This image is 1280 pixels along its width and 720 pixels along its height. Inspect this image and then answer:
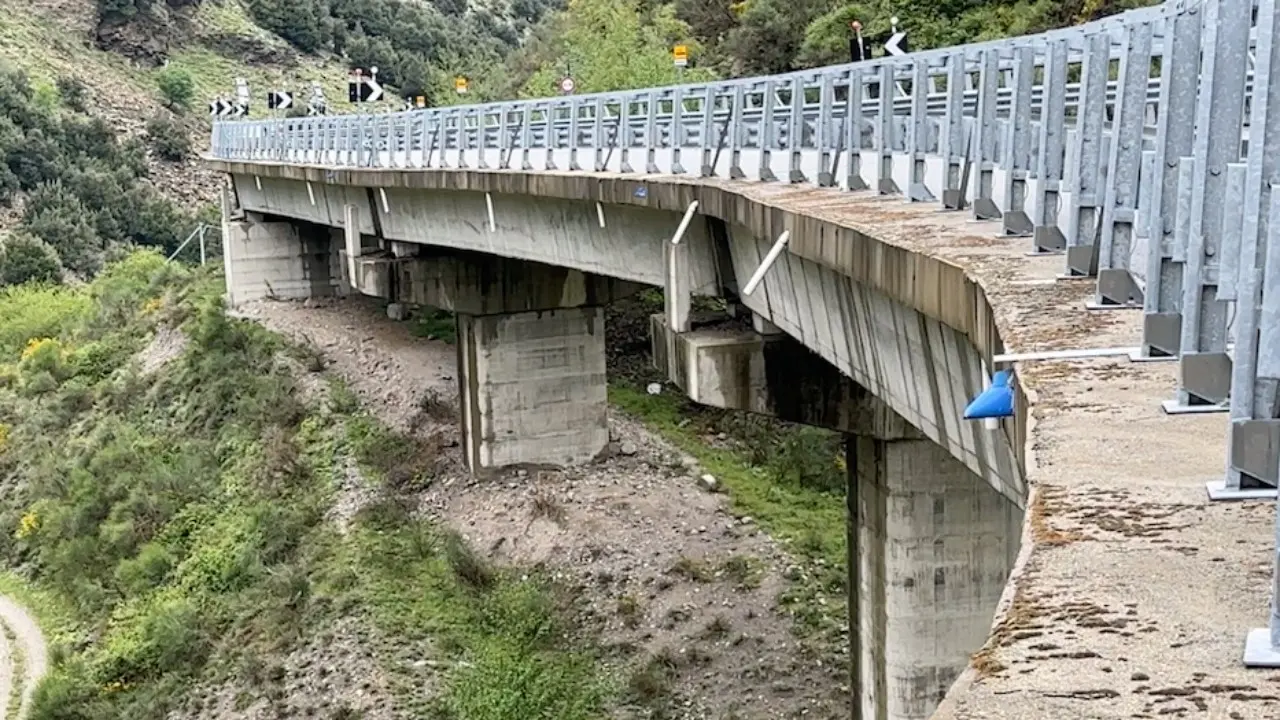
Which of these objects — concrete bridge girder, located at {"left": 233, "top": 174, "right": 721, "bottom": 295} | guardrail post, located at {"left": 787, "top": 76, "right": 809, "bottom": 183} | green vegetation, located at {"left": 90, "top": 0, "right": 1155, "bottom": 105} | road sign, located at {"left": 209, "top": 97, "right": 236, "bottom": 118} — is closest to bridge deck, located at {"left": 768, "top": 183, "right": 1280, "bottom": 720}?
guardrail post, located at {"left": 787, "top": 76, "right": 809, "bottom": 183}

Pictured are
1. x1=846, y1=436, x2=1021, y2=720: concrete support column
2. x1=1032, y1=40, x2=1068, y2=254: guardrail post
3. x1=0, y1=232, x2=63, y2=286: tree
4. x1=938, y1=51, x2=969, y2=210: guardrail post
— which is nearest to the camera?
x1=1032, y1=40, x2=1068, y2=254: guardrail post

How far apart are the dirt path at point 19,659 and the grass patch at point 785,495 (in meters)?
12.5

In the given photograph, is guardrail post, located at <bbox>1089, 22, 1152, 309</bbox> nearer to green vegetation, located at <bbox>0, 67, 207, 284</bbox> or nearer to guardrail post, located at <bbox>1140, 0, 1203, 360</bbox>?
guardrail post, located at <bbox>1140, 0, 1203, 360</bbox>

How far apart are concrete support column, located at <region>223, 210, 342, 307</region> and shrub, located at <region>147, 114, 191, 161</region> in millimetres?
53147

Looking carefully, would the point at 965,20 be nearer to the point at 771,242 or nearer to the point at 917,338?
the point at 771,242

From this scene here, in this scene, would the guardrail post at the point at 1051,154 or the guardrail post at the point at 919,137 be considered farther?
the guardrail post at the point at 919,137

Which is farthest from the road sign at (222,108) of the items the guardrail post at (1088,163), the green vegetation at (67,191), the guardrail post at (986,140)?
the guardrail post at (1088,163)

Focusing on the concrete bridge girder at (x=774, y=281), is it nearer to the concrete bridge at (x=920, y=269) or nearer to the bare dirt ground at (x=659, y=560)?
the concrete bridge at (x=920, y=269)

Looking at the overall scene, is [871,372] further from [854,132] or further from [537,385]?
[537,385]

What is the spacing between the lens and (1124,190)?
748 centimetres

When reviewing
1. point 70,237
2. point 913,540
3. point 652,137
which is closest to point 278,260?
point 652,137

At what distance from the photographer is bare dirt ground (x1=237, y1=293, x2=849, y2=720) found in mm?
21516

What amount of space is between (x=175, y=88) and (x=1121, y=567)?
4366 inches

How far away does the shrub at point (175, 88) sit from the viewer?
108194 millimetres
